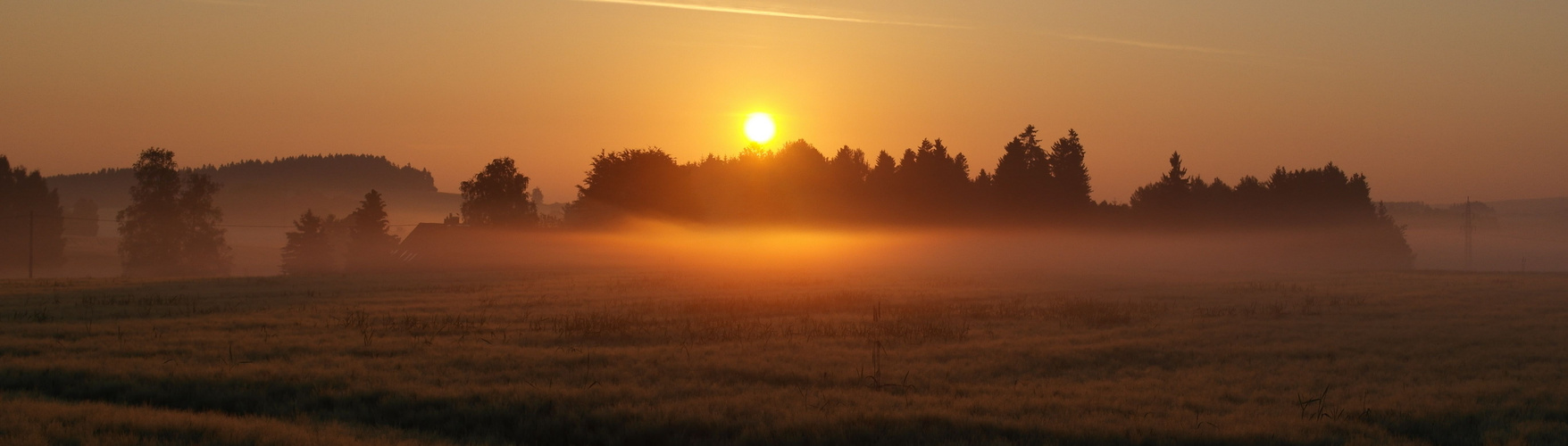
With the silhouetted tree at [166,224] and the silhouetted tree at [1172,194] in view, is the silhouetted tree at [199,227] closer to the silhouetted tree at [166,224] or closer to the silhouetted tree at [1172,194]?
the silhouetted tree at [166,224]

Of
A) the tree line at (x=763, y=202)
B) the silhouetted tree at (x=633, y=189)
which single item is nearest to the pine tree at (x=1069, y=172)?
the tree line at (x=763, y=202)

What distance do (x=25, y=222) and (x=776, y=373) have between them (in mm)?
A: 99731

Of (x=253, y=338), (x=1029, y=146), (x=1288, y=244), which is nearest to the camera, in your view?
(x=253, y=338)

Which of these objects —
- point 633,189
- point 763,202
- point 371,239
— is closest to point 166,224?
point 371,239

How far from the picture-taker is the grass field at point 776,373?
10.5 meters

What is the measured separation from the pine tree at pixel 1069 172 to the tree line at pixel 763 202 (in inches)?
4.6

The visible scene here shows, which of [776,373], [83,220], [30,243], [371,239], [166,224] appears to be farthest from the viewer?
[83,220]

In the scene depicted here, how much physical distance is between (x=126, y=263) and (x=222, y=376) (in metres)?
81.9

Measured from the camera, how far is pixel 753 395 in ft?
40.2

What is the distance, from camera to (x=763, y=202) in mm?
88500

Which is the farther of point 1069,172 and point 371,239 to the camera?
point 371,239

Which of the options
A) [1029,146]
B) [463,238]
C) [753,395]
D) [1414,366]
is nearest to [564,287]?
[753,395]

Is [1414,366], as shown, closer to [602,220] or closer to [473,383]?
[473,383]

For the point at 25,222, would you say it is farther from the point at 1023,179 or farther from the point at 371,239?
the point at 1023,179
